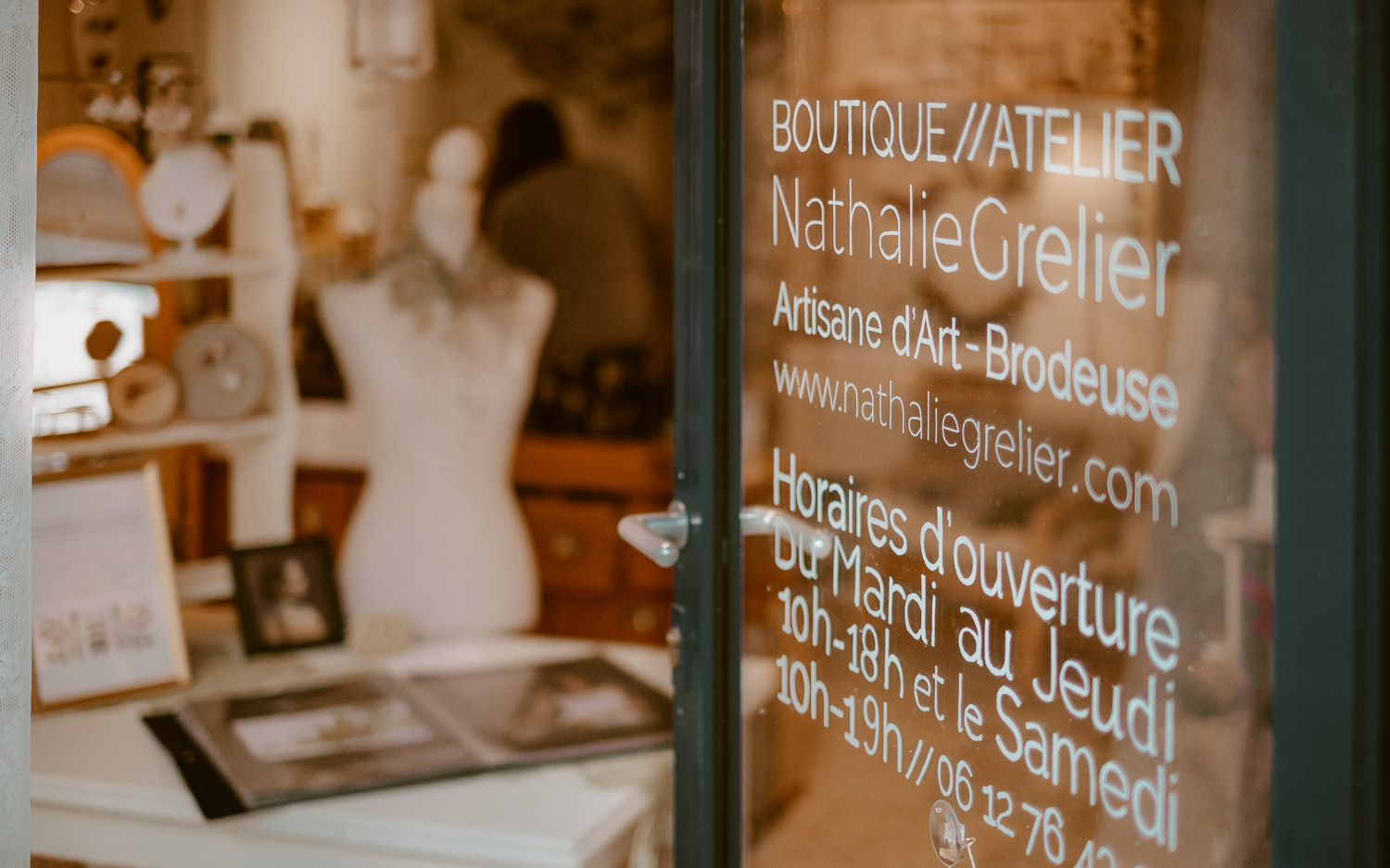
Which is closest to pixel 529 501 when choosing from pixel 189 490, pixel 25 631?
pixel 189 490

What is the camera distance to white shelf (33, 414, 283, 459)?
187cm

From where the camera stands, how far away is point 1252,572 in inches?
30.8

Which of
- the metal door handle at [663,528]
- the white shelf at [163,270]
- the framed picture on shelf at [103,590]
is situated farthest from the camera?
the white shelf at [163,270]

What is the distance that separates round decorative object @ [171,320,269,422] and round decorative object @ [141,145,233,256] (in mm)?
143

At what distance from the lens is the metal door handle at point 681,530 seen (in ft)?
4.27

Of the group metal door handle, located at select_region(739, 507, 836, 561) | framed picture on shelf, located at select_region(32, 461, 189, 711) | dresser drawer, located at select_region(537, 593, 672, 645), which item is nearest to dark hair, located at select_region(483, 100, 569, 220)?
dresser drawer, located at select_region(537, 593, 672, 645)

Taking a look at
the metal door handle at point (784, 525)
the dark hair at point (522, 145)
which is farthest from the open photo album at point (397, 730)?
the dark hair at point (522, 145)

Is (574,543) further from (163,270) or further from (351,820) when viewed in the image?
(351,820)

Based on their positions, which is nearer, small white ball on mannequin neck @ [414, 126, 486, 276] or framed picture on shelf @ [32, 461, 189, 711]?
framed picture on shelf @ [32, 461, 189, 711]

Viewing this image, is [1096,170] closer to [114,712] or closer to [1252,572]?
[1252,572]

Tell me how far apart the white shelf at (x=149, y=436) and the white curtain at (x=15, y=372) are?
684mm

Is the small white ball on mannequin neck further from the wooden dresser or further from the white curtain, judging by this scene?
the wooden dresser

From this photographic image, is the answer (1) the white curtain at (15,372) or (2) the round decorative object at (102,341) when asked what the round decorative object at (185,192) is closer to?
(2) the round decorative object at (102,341)

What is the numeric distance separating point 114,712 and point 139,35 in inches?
43.0
